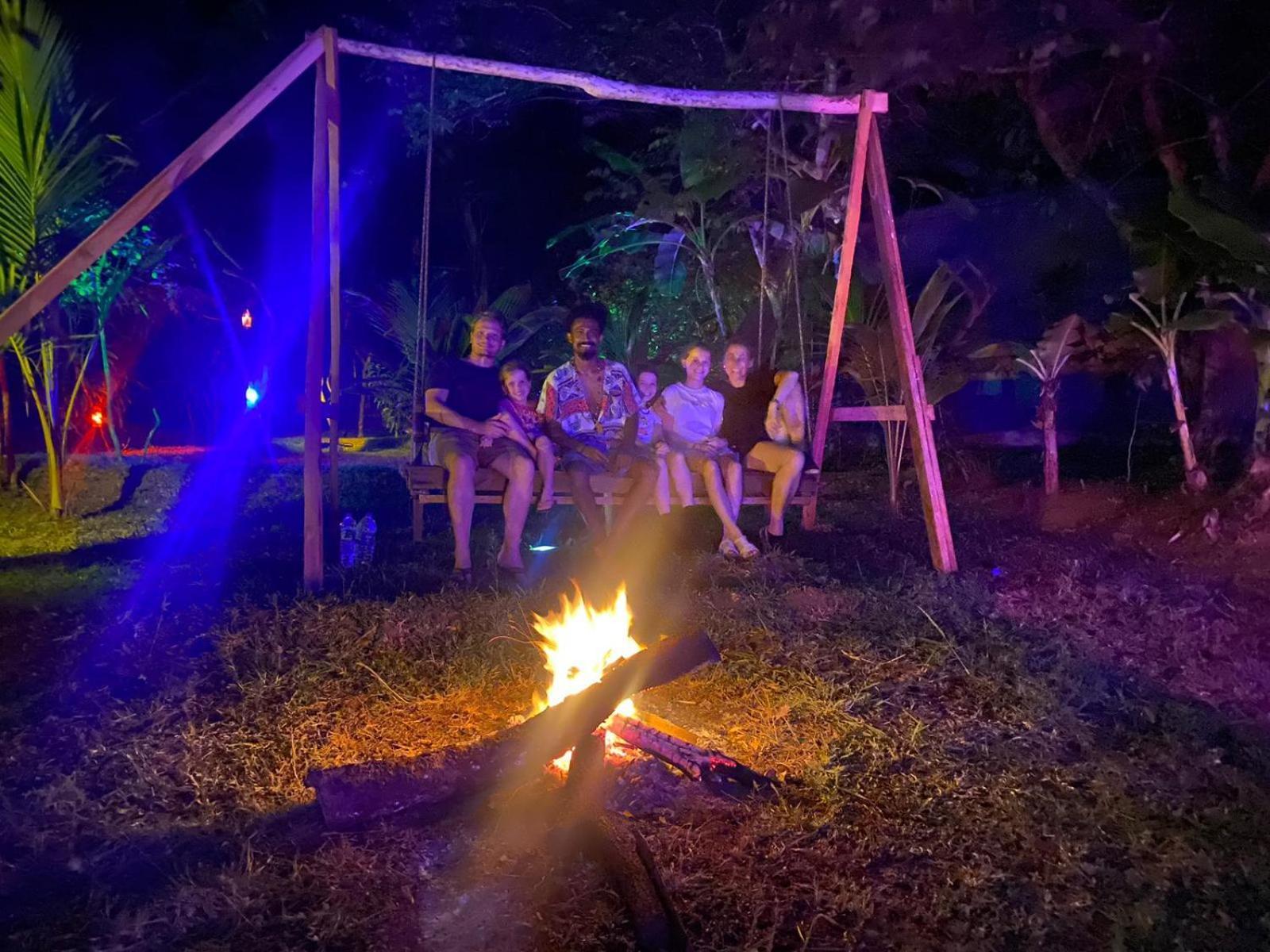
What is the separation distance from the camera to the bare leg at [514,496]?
5.65 meters

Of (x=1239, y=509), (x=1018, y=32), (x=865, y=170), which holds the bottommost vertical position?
(x=1239, y=509)

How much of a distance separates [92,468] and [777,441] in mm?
6924

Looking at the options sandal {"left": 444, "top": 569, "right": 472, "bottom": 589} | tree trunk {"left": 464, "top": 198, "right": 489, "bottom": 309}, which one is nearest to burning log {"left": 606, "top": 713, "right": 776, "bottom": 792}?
sandal {"left": 444, "top": 569, "right": 472, "bottom": 589}

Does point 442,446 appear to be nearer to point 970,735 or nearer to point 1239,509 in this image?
point 970,735

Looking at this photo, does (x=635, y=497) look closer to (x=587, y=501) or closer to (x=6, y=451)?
(x=587, y=501)

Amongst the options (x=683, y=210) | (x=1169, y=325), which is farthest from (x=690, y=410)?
(x=683, y=210)

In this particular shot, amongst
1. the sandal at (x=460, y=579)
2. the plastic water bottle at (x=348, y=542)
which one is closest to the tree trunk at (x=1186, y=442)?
the sandal at (x=460, y=579)

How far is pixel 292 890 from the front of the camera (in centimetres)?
270

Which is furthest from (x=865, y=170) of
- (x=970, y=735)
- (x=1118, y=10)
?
(x=970, y=735)

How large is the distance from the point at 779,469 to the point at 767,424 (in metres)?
0.42

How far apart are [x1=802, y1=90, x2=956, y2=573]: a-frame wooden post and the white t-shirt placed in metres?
0.81

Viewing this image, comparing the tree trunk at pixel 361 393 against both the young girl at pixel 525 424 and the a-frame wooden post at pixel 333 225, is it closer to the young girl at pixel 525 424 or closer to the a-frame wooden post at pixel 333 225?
the a-frame wooden post at pixel 333 225

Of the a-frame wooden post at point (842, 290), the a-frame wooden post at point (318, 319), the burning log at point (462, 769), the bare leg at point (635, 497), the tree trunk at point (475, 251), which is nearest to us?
the burning log at point (462, 769)

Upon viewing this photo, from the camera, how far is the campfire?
2.77 metres
